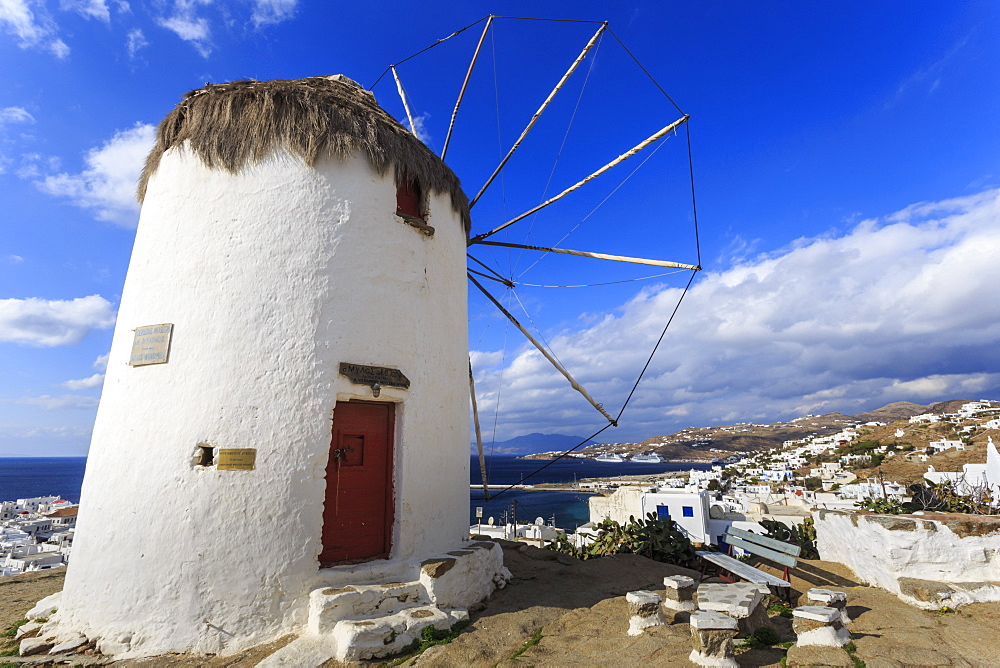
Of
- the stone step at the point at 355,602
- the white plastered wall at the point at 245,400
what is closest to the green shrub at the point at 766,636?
the stone step at the point at 355,602

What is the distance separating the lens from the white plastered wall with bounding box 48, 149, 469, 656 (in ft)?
16.8

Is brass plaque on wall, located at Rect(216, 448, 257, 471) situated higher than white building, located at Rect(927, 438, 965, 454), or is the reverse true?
white building, located at Rect(927, 438, 965, 454)

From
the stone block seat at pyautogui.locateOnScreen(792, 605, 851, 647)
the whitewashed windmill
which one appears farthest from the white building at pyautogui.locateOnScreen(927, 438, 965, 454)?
the whitewashed windmill

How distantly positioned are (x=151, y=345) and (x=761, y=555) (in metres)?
8.76

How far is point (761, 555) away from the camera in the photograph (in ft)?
24.7

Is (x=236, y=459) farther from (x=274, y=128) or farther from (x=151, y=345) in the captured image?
(x=274, y=128)

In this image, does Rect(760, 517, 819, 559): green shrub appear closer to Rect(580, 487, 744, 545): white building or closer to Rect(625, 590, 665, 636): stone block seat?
Rect(625, 590, 665, 636): stone block seat

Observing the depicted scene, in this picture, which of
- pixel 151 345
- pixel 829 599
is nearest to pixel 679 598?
pixel 829 599

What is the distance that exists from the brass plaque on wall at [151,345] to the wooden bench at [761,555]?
7793 millimetres

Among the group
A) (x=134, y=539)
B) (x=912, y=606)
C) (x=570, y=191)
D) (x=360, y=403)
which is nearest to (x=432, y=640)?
(x=360, y=403)

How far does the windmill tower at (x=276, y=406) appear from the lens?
5.14 meters

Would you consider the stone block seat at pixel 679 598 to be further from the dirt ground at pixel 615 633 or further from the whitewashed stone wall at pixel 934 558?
the whitewashed stone wall at pixel 934 558

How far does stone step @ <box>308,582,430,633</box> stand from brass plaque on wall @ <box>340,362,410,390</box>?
2236 mm

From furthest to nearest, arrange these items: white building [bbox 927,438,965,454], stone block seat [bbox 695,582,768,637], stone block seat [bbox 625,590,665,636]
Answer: white building [bbox 927,438,965,454], stone block seat [bbox 625,590,665,636], stone block seat [bbox 695,582,768,637]
